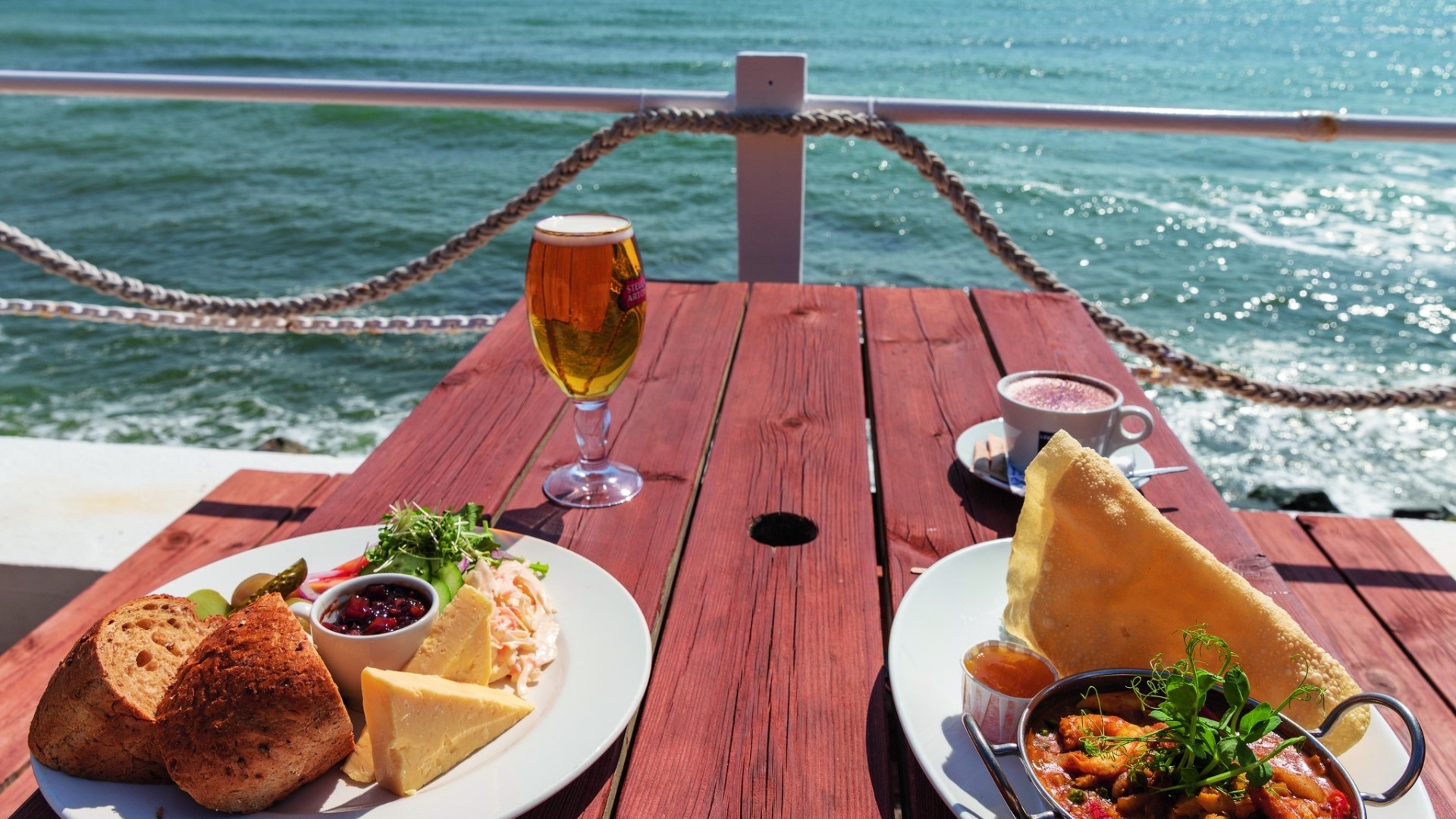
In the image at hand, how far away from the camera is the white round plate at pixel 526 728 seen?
77 cm

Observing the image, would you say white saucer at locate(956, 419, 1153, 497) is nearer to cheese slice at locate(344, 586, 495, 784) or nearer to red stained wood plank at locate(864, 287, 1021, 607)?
red stained wood plank at locate(864, 287, 1021, 607)

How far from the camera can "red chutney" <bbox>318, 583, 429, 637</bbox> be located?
2.94 feet

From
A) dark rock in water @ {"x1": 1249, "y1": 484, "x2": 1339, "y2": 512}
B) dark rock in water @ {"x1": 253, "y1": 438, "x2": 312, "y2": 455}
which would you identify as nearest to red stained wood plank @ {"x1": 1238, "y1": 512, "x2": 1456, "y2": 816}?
dark rock in water @ {"x1": 1249, "y1": 484, "x2": 1339, "y2": 512}

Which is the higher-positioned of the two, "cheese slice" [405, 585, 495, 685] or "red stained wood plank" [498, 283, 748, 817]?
"cheese slice" [405, 585, 495, 685]

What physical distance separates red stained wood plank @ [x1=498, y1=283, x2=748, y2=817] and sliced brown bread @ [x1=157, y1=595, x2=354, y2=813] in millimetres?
194

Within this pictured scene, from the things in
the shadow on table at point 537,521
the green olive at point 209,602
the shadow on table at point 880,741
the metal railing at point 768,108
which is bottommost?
the shadow on table at point 880,741

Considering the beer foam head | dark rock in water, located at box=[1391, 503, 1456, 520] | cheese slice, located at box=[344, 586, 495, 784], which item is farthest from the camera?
dark rock in water, located at box=[1391, 503, 1456, 520]

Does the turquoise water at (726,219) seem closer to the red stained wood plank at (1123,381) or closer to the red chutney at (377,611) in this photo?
the red stained wood plank at (1123,381)

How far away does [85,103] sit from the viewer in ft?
60.1

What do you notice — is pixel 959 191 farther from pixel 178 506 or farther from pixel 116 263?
pixel 116 263

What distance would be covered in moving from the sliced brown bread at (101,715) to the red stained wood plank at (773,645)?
38 cm

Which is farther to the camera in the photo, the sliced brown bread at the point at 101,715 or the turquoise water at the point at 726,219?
the turquoise water at the point at 726,219

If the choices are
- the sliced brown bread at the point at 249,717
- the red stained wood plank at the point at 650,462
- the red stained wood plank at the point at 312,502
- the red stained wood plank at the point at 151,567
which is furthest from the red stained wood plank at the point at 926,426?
the red stained wood plank at the point at 312,502

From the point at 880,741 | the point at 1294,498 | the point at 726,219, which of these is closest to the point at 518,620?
the point at 880,741
